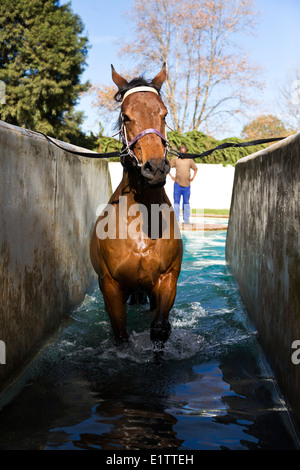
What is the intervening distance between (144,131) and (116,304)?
5.04 ft

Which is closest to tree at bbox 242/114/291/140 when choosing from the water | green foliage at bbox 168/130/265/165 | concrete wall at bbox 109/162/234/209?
green foliage at bbox 168/130/265/165

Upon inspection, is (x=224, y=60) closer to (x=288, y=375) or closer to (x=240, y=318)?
(x=240, y=318)

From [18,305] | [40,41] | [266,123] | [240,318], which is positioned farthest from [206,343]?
[266,123]

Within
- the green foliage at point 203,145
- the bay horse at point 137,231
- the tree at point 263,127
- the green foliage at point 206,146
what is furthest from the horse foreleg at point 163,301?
the tree at point 263,127

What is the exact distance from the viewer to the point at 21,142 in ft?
14.1

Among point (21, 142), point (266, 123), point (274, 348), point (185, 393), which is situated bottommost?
point (185, 393)

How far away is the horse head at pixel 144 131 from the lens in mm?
3568

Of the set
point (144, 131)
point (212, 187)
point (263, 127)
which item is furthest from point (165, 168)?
point (263, 127)

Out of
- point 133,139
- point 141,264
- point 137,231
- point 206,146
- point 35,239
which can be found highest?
point 206,146

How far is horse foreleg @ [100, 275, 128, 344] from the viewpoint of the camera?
4492mm

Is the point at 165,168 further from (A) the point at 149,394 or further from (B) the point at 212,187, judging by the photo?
(B) the point at 212,187

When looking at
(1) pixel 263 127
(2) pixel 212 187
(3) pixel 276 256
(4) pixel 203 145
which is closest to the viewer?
(3) pixel 276 256

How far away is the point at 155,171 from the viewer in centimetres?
353

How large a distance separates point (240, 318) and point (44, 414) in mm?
3107
